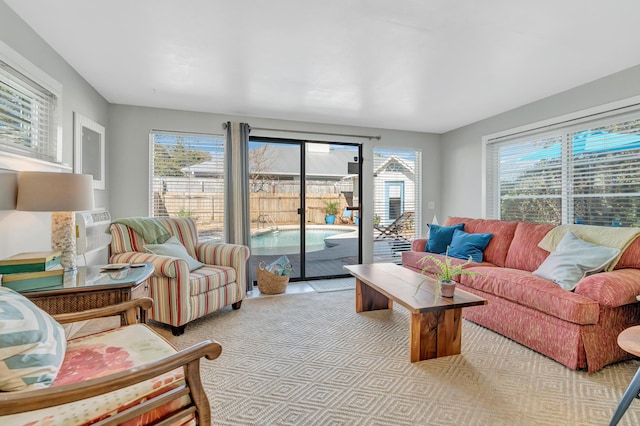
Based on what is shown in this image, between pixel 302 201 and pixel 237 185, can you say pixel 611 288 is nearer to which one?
pixel 302 201

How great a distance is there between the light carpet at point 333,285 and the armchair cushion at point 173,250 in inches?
63.2

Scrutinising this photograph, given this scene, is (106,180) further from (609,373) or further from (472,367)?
(609,373)

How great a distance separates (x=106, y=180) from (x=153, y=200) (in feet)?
1.77

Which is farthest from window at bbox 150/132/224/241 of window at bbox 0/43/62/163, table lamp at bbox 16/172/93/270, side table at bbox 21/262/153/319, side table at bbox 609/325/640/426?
side table at bbox 609/325/640/426

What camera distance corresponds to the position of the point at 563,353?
2.14 meters

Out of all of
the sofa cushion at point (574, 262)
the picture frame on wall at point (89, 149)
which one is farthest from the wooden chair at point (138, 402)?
the sofa cushion at point (574, 262)

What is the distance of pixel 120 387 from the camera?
0.97 metres

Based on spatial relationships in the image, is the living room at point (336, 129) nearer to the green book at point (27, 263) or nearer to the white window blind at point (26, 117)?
the white window blind at point (26, 117)

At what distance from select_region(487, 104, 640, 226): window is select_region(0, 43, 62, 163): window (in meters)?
4.78

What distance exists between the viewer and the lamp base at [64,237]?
201 centimetres

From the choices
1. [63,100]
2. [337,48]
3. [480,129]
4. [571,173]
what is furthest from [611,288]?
[63,100]

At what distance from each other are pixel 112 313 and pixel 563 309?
2.73m

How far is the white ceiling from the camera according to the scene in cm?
196

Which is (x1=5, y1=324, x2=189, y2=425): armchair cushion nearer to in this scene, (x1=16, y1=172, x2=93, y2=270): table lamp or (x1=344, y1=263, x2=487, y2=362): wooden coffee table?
(x1=16, y1=172, x2=93, y2=270): table lamp
